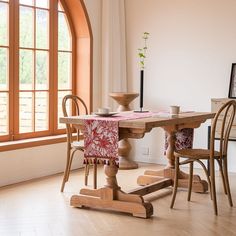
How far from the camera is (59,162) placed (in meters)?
6.05

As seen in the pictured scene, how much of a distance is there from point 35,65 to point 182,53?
1844 millimetres

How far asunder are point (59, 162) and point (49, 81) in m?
0.96

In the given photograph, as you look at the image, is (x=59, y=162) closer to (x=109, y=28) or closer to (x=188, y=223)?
(x=109, y=28)

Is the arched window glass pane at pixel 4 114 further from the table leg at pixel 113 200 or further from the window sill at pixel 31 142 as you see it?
the table leg at pixel 113 200

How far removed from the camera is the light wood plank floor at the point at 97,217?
3.78 metres

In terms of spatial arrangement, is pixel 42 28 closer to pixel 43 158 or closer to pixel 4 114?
pixel 4 114

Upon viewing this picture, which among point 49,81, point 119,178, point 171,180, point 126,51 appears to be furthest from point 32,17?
point 171,180

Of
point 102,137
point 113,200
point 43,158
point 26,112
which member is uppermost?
point 26,112

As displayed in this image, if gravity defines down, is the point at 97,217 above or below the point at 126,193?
below

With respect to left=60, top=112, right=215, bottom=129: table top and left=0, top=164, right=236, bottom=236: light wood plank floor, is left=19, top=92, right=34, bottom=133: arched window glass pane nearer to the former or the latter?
left=0, top=164, right=236, bottom=236: light wood plank floor

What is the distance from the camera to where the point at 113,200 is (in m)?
4.29

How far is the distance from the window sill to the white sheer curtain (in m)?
0.96

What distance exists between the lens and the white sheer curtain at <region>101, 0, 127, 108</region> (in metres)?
6.70

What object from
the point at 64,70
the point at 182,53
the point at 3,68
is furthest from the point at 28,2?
the point at 182,53
